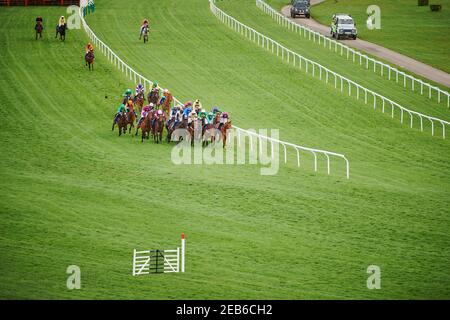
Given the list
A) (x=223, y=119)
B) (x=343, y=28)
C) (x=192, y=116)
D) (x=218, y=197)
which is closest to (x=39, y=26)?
(x=343, y=28)

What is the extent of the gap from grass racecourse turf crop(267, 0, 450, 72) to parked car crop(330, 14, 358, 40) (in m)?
1.99

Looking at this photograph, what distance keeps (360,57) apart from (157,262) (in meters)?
37.1

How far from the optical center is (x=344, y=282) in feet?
80.3

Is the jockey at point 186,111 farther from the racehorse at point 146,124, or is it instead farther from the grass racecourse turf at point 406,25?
the grass racecourse turf at point 406,25

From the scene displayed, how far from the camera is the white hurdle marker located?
2469 cm

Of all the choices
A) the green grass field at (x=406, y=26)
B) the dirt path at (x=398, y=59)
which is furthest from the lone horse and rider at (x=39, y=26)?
the green grass field at (x=406, y=26)

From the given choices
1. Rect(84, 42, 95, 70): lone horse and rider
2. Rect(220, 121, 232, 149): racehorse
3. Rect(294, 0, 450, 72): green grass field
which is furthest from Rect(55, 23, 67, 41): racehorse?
Rect(220, 121, 232, 149): racehorse

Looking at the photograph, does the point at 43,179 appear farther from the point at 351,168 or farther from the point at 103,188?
the point at 351,168

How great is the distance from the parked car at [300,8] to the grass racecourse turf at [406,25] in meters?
1.27

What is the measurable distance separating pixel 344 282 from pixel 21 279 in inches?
296

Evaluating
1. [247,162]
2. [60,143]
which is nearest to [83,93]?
[60,143]

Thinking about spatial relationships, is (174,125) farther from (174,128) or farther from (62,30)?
(62,30)

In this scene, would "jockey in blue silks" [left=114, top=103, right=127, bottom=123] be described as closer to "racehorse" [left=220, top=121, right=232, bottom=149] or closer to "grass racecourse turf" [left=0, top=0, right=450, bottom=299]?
"grass racecourse turf" [left=0, top=0, right=450, bottom=299]

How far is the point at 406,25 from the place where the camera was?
76.2 meters
